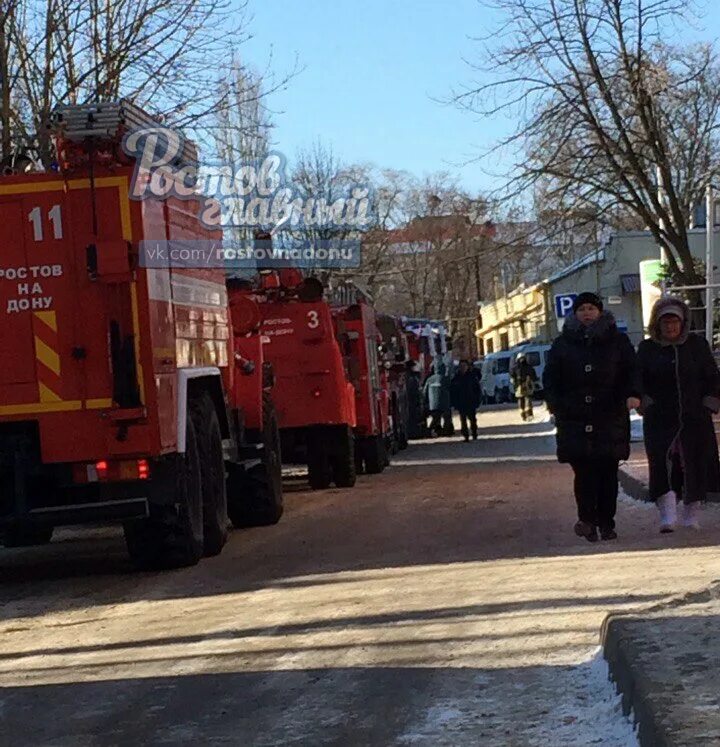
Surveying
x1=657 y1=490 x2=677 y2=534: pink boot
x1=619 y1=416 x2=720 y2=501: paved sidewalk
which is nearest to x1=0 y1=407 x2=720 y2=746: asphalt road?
x1=657 y1=490 x2=677 y2=534: pink boot

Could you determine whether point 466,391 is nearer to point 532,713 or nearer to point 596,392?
point 596,392

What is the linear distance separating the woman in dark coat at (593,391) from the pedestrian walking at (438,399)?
25.5 meters

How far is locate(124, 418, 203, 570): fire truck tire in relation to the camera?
457 inches

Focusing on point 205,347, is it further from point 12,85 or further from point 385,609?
point 12,85

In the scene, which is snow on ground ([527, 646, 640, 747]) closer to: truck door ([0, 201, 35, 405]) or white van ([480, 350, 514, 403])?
truck door ([0, 201, 35, 405])

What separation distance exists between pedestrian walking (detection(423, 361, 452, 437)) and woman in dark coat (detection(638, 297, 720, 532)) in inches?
1001

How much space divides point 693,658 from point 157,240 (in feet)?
21.1

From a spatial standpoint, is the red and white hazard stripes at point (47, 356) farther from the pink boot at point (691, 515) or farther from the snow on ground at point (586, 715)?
the snow on ground at point (586, 715)

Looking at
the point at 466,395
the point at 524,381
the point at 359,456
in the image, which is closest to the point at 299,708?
the point at 359,456

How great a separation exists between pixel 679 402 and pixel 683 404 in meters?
0.03

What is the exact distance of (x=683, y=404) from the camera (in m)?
11.4

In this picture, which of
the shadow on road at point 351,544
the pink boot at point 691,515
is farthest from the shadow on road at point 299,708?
the pink boot at point 691,515

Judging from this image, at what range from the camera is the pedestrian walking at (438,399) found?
124 feet

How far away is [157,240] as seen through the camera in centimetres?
1144
